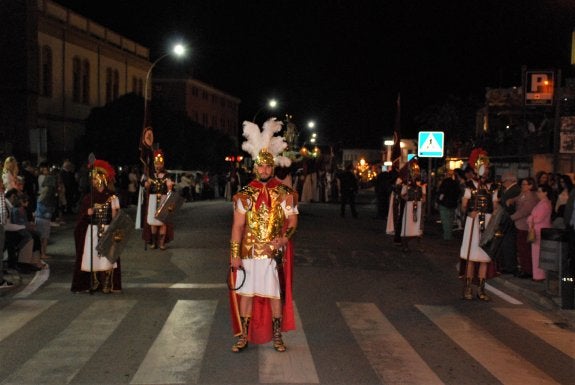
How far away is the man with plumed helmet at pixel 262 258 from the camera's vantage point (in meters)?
8.11

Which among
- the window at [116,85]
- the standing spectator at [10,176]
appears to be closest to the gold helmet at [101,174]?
the standing spectator at [10,176]

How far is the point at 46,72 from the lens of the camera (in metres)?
46.3

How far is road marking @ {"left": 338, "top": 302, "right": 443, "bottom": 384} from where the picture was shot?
Answer: 289 inches

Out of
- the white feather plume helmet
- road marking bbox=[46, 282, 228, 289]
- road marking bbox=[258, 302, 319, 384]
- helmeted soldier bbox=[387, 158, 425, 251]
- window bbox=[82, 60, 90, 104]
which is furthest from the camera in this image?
window bbox=[82, 60, 90, 104]

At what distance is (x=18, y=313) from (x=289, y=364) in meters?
Answer: 4.37

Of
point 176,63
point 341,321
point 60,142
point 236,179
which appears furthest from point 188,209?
point 176,63

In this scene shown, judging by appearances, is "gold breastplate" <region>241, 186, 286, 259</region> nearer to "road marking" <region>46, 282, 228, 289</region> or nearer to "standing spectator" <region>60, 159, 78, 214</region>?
"road marking" <region>46, 282, 228, 289</region>

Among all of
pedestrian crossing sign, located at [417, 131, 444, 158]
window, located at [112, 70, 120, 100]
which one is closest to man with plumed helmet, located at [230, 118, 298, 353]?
pedestrian crossing sign, located at [417, 131, 444, 158]

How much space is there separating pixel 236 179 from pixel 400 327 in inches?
1219

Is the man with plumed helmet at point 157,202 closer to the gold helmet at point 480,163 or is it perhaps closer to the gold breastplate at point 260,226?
Result: the gold helmet at point 480,163

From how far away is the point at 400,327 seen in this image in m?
9.71

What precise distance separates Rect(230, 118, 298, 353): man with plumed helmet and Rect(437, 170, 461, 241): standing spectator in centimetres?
1417

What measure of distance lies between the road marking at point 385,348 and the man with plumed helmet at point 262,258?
3.22ft

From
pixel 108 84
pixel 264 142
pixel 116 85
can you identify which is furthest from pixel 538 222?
pixel 116 85
